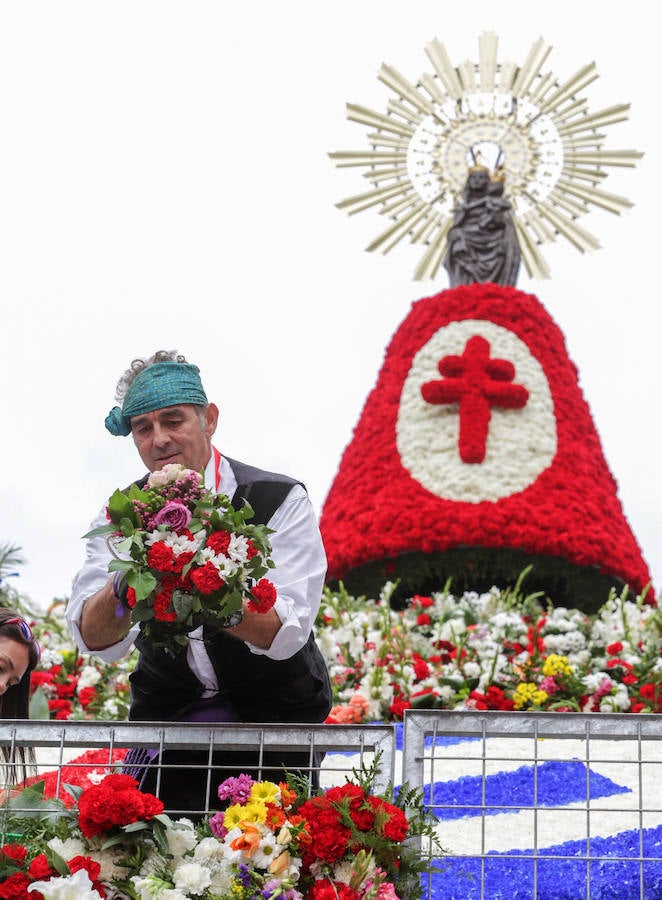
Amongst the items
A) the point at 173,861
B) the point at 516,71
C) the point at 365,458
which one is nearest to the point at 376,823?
the point at 173,861

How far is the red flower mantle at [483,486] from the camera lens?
9.38 m

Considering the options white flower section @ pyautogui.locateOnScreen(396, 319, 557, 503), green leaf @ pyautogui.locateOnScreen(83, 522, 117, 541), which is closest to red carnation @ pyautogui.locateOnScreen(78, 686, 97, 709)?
white flower section @ pyautogui.locateOnScreen(396, 319, 557, 503)

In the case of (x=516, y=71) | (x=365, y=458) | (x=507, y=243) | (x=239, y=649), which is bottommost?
(x=239, y=649)

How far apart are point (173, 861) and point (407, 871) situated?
0.49m

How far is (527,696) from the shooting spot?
6883mm

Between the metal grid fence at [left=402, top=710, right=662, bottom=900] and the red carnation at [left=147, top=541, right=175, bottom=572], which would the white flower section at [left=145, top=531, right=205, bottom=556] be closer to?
Answer: the red carnation at [left=147, top=541, right=175, bottom=572]

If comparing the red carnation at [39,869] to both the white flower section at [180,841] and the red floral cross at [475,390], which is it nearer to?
the white flower section at [180,841]

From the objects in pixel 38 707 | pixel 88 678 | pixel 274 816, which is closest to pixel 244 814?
pixel 274 816

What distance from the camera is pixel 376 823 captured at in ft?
8.57

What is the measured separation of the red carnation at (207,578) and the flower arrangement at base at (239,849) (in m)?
0.43

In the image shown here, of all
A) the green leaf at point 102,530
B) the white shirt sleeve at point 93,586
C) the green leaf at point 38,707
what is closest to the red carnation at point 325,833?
the white shirt sleeve at point 93,586

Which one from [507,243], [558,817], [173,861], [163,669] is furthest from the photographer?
[507,243]

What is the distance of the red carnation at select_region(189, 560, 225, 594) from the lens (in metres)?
2.64

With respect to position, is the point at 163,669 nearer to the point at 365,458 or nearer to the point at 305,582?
the point at 305,582
